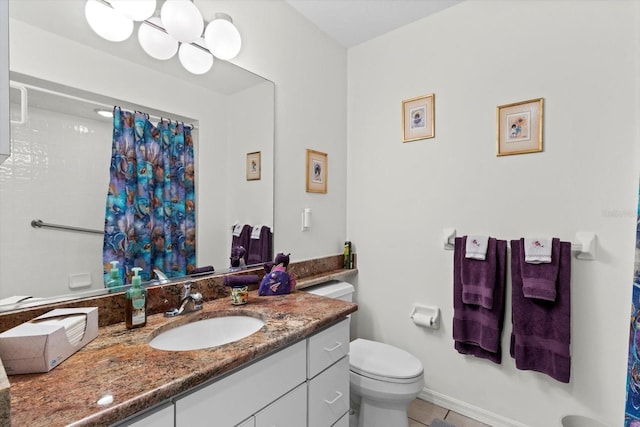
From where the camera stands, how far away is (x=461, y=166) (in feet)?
6.34

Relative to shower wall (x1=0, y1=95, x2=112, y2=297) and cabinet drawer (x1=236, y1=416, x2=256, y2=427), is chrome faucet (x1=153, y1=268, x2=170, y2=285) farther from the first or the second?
cabinet drawer (x1=236, y1=416, x2=256, y2=427)

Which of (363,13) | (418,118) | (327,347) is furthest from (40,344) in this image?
(363,13)

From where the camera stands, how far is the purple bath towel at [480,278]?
1.74 metres

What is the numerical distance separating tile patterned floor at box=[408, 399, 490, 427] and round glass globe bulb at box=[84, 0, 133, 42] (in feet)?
8.24

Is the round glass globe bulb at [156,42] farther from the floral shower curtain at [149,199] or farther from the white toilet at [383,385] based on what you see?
the white toilet at [383,385]

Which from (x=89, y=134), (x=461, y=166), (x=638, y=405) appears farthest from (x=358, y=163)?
(x=638, y=405)

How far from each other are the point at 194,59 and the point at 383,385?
189 cm

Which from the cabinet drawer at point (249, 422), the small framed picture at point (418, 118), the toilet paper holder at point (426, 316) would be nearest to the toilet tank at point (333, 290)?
the toilet paper holder at point (426, 316)

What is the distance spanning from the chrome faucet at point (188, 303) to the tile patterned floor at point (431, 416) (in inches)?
Answer: 59.1

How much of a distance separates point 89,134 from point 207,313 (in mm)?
832

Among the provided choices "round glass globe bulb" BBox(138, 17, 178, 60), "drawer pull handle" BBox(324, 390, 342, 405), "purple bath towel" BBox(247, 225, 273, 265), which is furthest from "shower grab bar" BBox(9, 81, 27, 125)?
"drawer pull handle" BBox(324, 390, 342, 405)

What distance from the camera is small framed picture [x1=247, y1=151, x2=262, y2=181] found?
5.73ft

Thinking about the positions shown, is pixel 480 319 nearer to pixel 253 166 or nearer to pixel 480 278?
pixel 480 278

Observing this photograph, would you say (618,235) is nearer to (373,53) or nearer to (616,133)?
(616,133)
